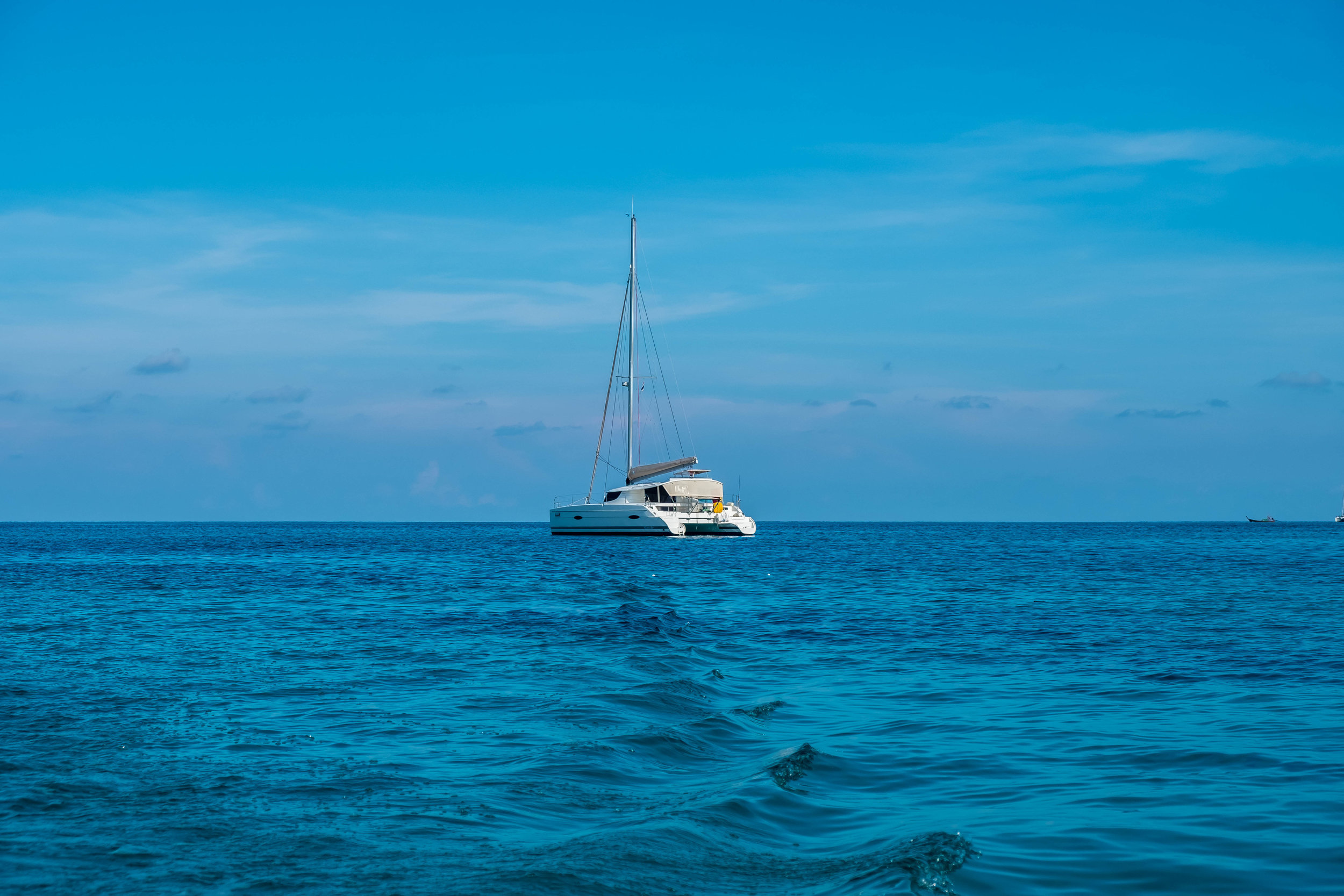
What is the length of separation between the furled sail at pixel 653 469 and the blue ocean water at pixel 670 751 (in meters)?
49.6

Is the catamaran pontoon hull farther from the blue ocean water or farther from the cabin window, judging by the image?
the blue ocean water

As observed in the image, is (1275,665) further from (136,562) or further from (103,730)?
(136,562)

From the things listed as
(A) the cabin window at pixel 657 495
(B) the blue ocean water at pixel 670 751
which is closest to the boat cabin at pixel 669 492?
(A) the cabin window at pixel 657 495

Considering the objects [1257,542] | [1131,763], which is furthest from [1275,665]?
[1257,542]

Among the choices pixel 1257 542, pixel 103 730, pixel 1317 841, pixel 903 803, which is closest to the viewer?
pixel 1317 841

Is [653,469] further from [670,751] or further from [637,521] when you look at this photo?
[670,751]

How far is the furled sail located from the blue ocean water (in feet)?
163

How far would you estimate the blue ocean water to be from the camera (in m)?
7.10

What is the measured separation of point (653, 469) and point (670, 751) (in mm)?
66250

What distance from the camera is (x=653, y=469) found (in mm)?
77250

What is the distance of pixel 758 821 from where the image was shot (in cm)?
834

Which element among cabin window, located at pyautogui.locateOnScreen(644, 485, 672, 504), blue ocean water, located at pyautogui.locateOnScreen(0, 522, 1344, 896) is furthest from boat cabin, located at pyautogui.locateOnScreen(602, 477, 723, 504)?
blue ocean water, located at pyautogui.locateOnScreen(0, 522, 1344, 896)

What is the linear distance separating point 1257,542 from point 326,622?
91.1m

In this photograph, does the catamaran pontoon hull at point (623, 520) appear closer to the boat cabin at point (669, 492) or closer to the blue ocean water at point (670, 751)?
the boat cabin at point (669, 492)
